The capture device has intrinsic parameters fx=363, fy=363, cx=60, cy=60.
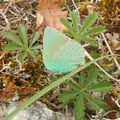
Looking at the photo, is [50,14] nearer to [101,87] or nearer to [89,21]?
[89,21]

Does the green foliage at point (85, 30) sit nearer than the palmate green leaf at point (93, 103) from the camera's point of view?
No

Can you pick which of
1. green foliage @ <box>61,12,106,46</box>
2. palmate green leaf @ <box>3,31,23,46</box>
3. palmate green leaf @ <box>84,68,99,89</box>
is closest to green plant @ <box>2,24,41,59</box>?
palmate green leaf @ <box>3,31,23,46</box>

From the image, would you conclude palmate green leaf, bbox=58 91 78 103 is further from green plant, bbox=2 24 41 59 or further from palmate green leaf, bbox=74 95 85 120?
green plant, bbox=2 24 41 59

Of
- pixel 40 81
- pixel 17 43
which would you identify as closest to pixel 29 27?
pixel 17 43

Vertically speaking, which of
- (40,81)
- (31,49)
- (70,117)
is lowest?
(70,117)

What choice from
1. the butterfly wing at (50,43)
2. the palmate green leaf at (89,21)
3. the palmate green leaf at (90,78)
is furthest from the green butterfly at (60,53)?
the palmate green leaf at (89,21)

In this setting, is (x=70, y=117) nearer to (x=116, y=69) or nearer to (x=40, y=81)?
(x=40, y=81)

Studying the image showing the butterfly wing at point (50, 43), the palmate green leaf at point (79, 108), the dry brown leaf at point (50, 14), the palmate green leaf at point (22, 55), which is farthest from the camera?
the dry brown leaf at point (50, 14)

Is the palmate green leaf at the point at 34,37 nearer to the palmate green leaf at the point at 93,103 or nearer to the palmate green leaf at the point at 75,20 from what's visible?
the palmate green leaf at the point at 75,20
